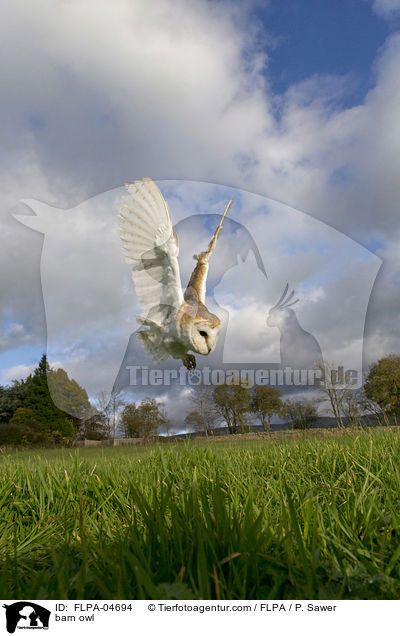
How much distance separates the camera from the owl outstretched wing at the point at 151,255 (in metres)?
6.52

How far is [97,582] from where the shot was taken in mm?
1237

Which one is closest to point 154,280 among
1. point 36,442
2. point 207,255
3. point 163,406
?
point 207,255

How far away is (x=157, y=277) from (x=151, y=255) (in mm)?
419

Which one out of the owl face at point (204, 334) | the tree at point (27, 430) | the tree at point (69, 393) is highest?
the owl face at point (204, 334)

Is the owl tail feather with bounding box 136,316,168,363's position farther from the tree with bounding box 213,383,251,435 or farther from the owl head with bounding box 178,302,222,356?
the tree with bounding box 213,383,251,435

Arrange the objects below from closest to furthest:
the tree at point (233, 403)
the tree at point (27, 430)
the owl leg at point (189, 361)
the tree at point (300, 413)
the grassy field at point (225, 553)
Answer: the grassy field at point (225, 553)
the owl leg at point (189, 361)
the tree at point (233, 403)
the tree at point (300, 413)
the tree at point (27, 430)

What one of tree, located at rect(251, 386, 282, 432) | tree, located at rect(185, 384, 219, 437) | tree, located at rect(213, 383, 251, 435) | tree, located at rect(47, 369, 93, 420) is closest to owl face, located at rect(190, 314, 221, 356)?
tree, located at rect(47, 369, 93, 420)

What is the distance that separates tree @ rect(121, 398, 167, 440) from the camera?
35.5 ft

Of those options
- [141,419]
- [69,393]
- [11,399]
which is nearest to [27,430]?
[11,399]

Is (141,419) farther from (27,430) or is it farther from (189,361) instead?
(27,430)

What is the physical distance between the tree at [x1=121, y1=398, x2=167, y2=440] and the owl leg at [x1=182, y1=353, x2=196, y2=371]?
3653mm

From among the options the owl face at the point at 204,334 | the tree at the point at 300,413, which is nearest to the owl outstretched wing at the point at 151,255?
the owl face at the point at 204,334

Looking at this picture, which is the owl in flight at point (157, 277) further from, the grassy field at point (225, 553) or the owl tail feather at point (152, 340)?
the grassy field at point (225, 553)

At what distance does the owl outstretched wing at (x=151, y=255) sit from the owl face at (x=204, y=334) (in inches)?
28.0
